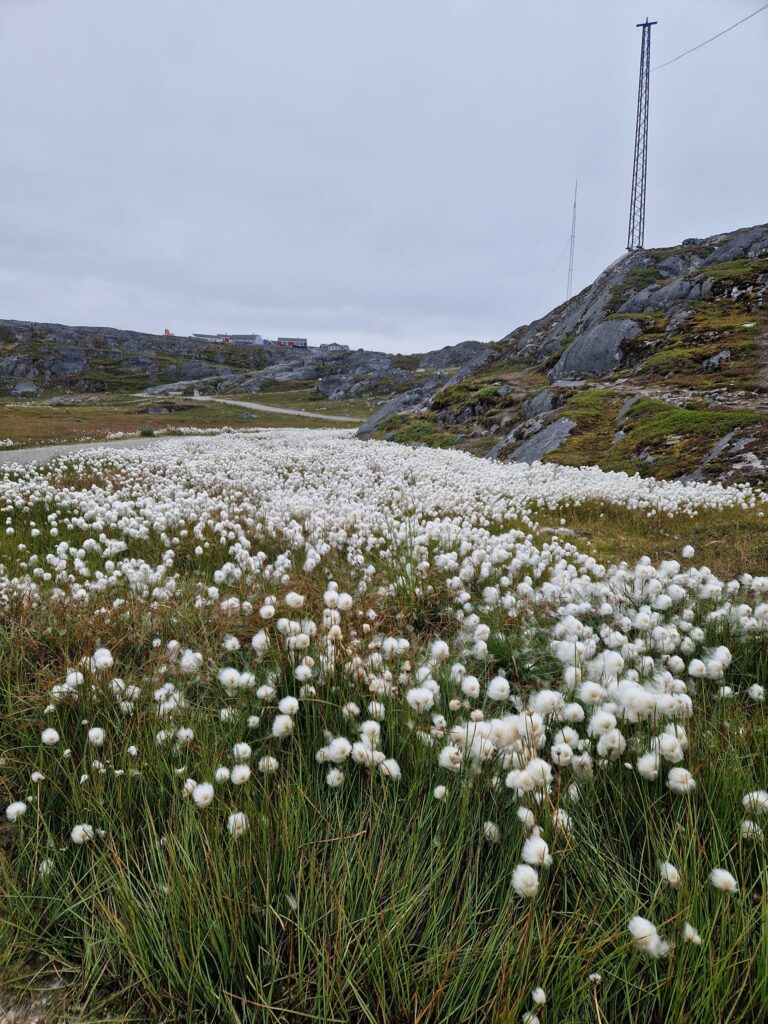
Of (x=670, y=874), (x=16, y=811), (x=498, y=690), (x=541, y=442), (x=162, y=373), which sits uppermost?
(x=162, y=373)

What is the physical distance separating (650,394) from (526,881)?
24888 millimetres

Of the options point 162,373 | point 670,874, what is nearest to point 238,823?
point 670,874

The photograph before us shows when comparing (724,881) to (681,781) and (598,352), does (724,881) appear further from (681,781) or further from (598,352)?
(598,352)

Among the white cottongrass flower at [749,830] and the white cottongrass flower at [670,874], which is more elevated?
the white cottongrass flower at [749,830]

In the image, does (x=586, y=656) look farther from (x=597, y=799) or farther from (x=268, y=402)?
(x=268, y=402)

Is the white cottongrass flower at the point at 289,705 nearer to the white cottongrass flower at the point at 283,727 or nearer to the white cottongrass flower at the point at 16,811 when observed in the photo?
the white cottongrass flower at the point at 283,727

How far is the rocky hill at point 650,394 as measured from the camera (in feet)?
54.3

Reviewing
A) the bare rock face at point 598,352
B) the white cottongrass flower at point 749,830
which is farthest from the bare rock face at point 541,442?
the white cottongrass flower at point 749,830

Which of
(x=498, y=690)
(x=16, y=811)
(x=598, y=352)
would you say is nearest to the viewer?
(x=16, y=811)

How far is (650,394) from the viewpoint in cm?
2284

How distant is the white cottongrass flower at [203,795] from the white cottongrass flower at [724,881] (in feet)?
6.79

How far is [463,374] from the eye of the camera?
2539 inches

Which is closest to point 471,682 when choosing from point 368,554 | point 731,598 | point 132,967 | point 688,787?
point 688,787

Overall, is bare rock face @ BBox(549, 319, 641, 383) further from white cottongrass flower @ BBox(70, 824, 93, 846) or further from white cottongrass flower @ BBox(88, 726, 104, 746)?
white cottongrass flower @ BBox(70, 824, 93, 846)
